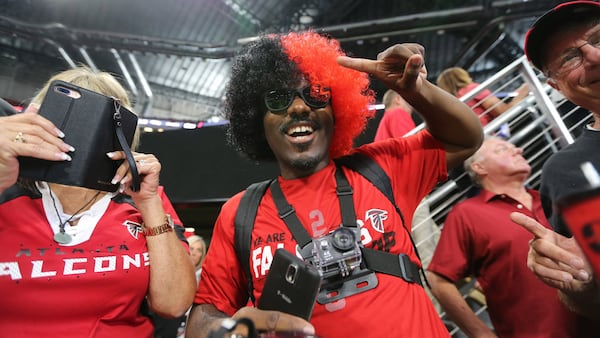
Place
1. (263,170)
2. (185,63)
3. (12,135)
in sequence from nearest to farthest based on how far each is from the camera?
(12,135)
(263,170)
(185,63)

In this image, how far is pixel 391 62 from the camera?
5.17 ft

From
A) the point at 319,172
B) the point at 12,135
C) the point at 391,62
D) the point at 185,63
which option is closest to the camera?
the point at 12,135

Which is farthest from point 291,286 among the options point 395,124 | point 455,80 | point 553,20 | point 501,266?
point 455,80

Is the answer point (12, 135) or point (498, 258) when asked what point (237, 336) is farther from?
point (498, 258)

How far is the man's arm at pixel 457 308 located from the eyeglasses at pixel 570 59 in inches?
53.5

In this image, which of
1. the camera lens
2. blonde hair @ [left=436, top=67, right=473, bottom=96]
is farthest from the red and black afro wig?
blonde hair @ [left=436, top=67, right=473, bottom=96]

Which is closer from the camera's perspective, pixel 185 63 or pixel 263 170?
pixel 263 170

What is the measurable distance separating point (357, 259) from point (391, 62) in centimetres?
74

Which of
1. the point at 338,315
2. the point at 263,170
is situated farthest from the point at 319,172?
the point at 263,170

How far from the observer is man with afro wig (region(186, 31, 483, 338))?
1.44m

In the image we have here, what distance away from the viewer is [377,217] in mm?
1604

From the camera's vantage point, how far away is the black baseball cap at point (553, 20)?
154cm

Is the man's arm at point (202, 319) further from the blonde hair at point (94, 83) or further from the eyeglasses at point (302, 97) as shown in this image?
the eyeglasses at point (302, 97)

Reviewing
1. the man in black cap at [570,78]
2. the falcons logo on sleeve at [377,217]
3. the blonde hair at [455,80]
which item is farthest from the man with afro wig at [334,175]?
the blonde hair at [455,80]
